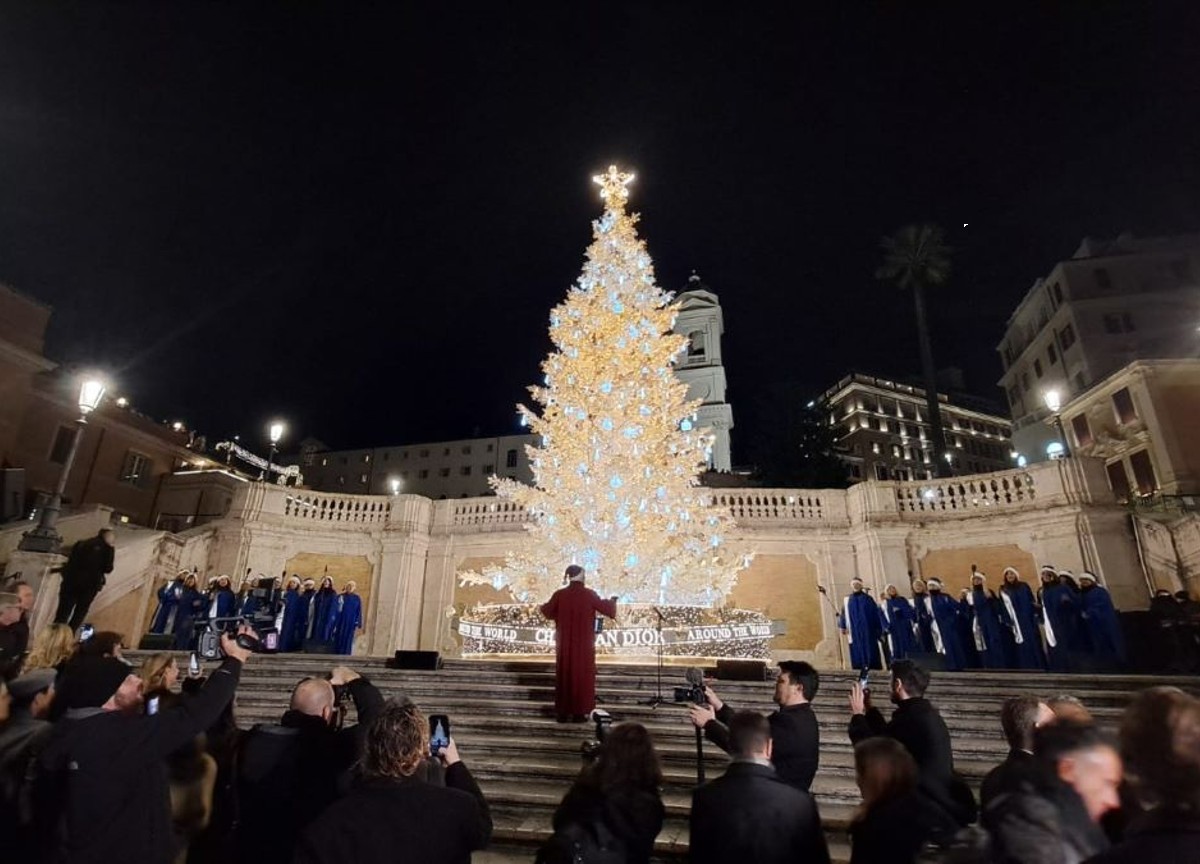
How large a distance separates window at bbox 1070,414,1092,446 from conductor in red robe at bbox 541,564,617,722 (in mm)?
36170

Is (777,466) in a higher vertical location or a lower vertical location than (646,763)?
higher

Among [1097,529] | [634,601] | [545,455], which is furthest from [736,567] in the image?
[1097,529]

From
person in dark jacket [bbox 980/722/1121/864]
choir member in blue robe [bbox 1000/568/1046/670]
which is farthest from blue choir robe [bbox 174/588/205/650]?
choir member in blue robe [bbox 1000/568/1046/670]

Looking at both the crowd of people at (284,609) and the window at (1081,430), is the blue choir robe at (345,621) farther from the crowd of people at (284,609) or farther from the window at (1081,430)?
the window at (1081,430)

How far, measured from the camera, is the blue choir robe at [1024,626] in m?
11.7

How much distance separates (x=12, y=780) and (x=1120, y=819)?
5653mm

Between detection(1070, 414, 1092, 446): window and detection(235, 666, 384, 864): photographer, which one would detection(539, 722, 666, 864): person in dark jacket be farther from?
detection(1070, 414, 1092, 446): window

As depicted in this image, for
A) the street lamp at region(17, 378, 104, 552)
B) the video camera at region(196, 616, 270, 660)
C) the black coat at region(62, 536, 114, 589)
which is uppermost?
the street lamp at region(17, 378, 104, 552)

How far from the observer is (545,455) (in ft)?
48.8

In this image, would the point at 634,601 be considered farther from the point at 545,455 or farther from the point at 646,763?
the point at 646,763

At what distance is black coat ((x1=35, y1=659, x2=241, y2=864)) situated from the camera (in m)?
2.81

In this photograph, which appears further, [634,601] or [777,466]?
[777,466]

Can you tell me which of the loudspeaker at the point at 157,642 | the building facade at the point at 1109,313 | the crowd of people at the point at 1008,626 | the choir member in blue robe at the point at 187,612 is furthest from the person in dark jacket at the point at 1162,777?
the building facade at the point at 1109,313

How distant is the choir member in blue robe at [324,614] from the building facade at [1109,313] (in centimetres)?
4077
